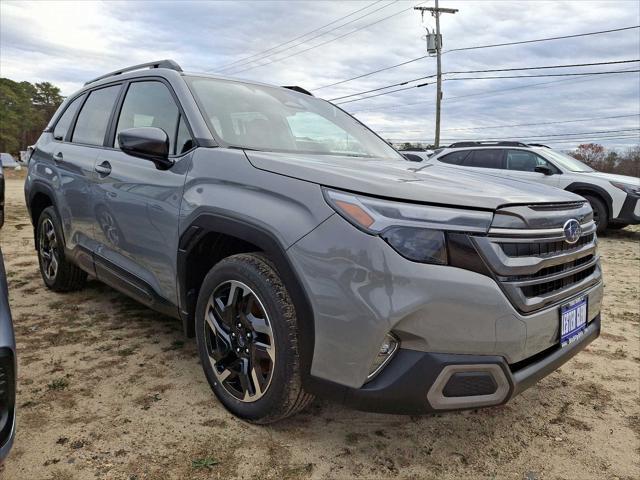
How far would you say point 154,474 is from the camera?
1.95 m

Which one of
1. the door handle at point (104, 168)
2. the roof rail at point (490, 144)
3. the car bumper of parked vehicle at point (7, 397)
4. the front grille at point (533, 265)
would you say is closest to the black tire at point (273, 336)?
the front grille at point (533, 265)

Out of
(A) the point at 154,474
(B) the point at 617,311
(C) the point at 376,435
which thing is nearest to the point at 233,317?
(A) the point at 154,474

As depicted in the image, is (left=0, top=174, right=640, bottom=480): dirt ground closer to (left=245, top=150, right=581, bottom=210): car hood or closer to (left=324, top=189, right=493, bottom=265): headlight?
(left=324, top=189, right=493, bottom=265): headlight

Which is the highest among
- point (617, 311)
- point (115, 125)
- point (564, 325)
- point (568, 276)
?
point (115, 125)

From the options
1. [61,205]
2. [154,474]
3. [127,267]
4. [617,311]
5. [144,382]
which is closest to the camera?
[154,474]

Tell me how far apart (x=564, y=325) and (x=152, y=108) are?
2.58m

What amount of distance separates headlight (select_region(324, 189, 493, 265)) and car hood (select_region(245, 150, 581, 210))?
0.14 feet

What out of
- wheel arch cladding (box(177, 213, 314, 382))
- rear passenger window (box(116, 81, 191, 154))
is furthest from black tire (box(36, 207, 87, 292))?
wheel arch cladding (box(177, 213, 314, 382))

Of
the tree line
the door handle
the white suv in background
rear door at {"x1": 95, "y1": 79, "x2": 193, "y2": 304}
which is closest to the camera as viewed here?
rear door at {"x1": 95, "y1": 79, "x2": 193, "y2": 304}

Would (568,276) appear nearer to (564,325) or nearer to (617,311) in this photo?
(564,325)

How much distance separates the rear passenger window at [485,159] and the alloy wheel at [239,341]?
28.5 ft

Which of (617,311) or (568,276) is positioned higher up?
(568,276)

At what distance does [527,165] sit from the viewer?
9.66 metres

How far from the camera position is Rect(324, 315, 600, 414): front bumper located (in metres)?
1.77
